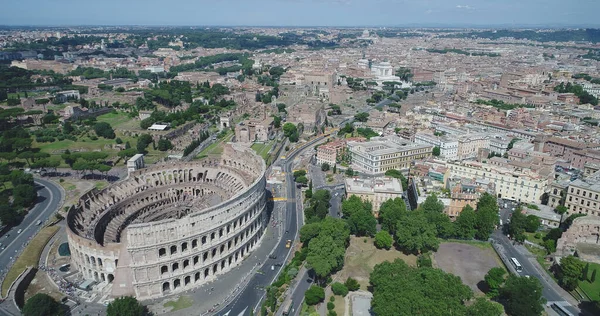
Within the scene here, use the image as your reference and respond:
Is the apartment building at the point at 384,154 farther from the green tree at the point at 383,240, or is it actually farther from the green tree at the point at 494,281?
the green tree at the point at 494,281

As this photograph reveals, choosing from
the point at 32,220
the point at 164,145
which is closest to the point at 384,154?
the point at 164,145

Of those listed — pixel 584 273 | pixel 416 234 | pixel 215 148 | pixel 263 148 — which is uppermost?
pixel 416 234

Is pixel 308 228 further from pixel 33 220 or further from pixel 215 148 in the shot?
pixel 215 148

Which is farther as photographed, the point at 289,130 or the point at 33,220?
the point at 289,130

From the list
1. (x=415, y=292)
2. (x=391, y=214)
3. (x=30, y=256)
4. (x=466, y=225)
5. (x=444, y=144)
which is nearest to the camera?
(x=415, y=292)

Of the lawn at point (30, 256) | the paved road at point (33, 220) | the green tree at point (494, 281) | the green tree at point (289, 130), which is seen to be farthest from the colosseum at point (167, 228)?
the green tree at point (289, 130)

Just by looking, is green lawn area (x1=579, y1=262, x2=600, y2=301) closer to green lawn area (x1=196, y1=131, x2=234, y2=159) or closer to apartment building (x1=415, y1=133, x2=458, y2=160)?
apartment building (x1=415, y1=133, x2=458, y2=160)

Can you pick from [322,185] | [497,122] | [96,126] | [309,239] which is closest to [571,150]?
[497,122]
